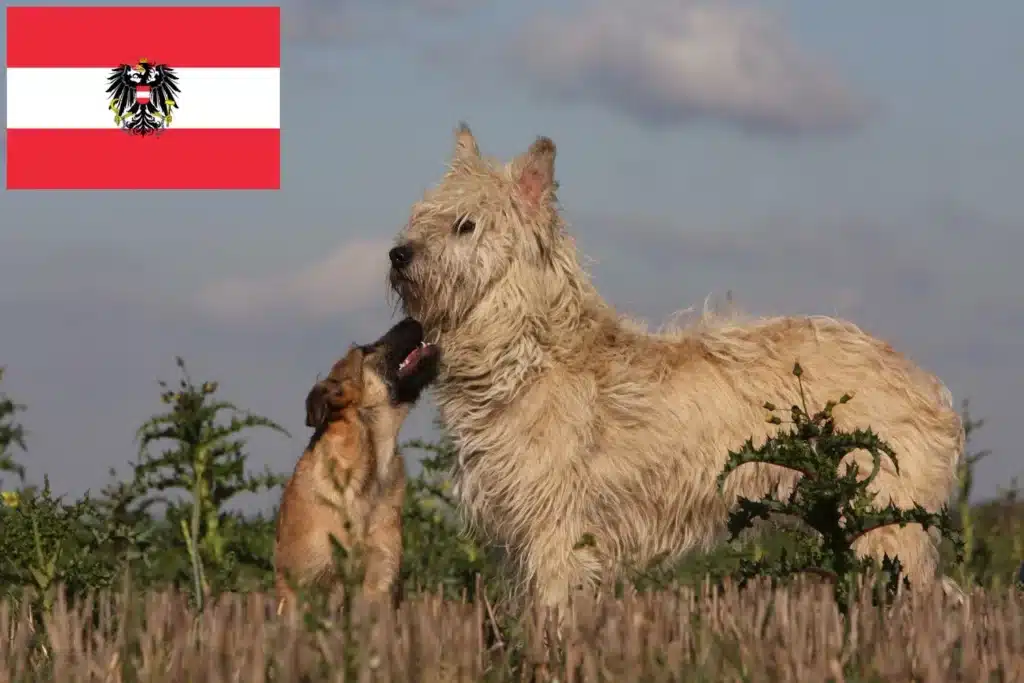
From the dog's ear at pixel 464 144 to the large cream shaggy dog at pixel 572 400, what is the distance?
0.14 m

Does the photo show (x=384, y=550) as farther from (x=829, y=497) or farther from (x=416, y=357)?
(x=829, y=497)

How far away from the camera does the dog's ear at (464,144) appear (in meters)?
8.61

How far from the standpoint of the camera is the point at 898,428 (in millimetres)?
8352

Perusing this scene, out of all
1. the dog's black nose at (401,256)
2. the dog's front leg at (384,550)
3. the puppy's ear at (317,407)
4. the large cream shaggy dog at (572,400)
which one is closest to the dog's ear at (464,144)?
the large cream shaggy dog at (572,400)

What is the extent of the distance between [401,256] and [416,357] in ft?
2.22

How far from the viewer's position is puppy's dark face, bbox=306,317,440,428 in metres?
8.21

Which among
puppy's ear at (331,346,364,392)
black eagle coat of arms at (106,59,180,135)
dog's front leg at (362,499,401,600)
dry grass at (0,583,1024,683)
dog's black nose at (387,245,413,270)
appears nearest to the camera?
dry grass at (0,583,1024,683)

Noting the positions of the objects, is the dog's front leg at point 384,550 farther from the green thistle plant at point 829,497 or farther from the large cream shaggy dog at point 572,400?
the green thistle plant at point 829,497

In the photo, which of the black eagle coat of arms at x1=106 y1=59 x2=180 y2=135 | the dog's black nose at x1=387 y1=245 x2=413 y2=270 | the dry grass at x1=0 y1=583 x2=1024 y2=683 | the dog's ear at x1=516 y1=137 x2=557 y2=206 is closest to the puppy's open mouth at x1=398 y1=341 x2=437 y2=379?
the dog's black nose at x1=387 y1=245 x2=413 y2=270

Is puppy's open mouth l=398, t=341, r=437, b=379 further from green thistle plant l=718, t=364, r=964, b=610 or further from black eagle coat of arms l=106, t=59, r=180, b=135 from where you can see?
black eagle coat of arms l=106, t=59, r=180, b=135

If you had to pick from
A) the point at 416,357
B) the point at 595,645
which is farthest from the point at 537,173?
the point at 595,645

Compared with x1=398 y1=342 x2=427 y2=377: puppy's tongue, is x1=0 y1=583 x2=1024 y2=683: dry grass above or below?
below

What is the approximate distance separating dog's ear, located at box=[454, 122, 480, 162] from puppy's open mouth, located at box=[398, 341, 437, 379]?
1.20 metres

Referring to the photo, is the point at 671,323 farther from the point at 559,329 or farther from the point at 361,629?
the point at 361,629
